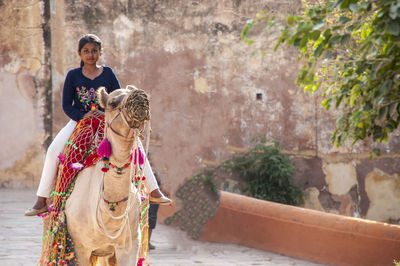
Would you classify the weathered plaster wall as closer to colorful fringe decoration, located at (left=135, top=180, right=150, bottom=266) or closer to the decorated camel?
colorful fringe decoration, located at (left=135, top=180, right=150, bottom=266)

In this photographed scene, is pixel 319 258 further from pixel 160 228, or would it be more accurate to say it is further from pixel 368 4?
pixel 368 4

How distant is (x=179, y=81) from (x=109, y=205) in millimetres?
6780

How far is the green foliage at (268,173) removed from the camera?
10438 millimetres

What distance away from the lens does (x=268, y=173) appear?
10.5 meters

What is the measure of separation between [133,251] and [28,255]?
309 cm

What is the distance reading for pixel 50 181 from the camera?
5152mm

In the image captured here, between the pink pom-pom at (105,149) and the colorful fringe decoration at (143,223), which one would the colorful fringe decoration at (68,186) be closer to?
the colorful fringe decoration at (143,223)

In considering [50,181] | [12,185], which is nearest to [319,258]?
[50,181]

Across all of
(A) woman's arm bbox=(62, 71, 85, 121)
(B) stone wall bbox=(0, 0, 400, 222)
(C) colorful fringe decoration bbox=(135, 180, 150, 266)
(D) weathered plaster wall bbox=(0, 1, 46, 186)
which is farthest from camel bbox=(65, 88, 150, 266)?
(D) weathered plaster wall bbox=(0, 1, 46, 186)

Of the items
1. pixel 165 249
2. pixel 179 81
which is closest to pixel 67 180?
pixel 165 249

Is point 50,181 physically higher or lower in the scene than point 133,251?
higher

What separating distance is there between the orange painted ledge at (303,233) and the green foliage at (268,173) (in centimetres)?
155

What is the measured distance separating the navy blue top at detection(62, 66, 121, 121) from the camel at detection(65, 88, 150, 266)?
28.6 inches

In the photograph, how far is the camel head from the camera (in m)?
3.92
